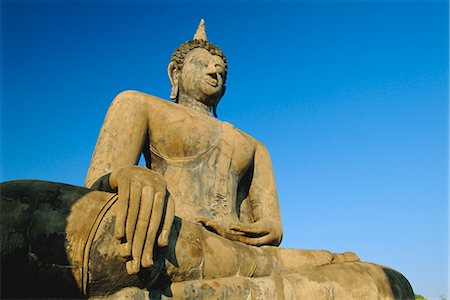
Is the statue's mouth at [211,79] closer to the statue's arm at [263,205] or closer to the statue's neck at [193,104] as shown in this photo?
the statue's neck at [193,104]

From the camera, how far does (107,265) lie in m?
3.99

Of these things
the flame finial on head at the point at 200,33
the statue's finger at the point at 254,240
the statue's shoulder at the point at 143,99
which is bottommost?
the statue's finger at the point at 254,240

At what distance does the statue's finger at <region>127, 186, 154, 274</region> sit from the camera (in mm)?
3957

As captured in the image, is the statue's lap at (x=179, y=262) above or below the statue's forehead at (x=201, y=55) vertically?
below

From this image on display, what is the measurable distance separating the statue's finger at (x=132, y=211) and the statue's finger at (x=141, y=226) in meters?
0.03

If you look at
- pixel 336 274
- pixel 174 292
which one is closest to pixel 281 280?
pixel 336 274

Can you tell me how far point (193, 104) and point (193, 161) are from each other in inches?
47.1

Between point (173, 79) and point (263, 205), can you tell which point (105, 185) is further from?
point (173, 79)

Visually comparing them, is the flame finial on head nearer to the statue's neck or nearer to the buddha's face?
the buddha's face

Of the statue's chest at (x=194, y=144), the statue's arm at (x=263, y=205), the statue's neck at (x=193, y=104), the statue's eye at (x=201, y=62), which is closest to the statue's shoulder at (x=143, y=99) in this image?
the statue's chest at (x=194, y=144)

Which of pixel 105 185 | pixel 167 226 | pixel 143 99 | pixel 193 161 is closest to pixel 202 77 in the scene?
pixel 143 99

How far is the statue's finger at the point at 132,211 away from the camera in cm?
397

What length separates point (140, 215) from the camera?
13.3ft

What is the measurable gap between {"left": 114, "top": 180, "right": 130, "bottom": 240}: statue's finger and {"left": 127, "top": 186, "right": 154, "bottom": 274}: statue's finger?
106 millimetres
